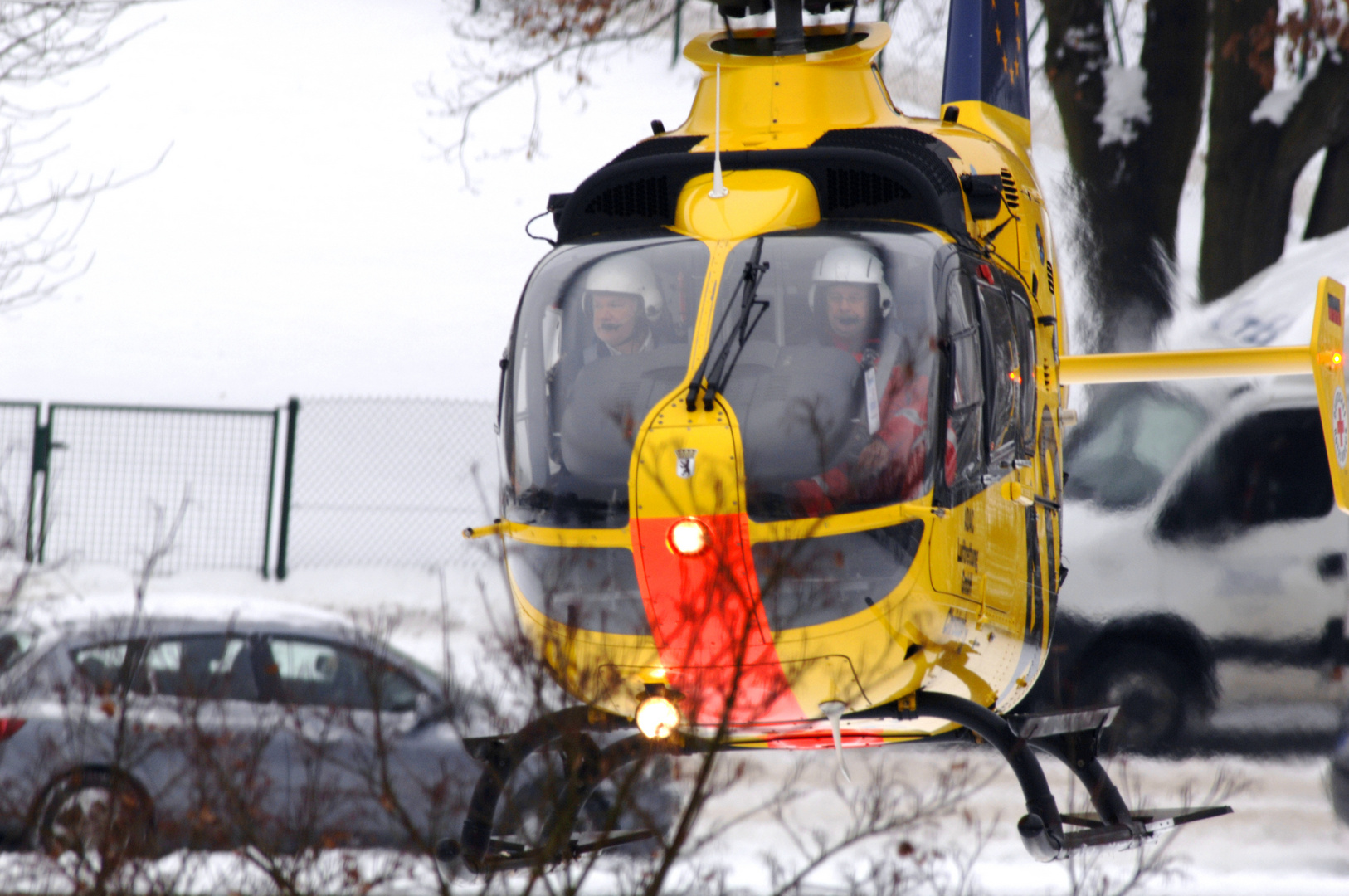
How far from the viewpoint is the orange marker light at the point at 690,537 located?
4.04 metres

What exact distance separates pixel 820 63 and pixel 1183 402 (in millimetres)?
5572

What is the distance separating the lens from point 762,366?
13.8 feet

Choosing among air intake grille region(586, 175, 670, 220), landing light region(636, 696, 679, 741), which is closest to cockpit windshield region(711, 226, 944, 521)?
air intake grille region(586, 175, 670, 220)

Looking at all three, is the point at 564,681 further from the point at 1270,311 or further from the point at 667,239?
the point at 1270,311

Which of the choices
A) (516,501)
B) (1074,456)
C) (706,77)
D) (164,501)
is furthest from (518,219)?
(516,501)

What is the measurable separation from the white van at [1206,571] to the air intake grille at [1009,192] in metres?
4.45

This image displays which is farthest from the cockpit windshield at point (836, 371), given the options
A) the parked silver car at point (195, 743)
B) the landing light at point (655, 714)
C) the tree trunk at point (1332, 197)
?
the tree trunk at point (1332, 197)

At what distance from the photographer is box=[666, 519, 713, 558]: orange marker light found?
4.04 m

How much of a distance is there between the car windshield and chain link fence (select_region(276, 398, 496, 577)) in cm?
528

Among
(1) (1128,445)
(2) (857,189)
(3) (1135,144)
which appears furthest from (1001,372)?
(3) (1135,144)

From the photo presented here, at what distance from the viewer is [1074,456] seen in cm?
1022

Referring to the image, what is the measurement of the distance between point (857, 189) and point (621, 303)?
0.90m

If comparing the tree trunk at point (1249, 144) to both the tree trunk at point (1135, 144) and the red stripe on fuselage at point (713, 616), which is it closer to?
the tree trunk at point (1135, 144)

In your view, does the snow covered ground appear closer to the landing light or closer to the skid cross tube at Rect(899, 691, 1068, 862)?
the skid cross tube at Rect(899, 691, 1068, 862)
